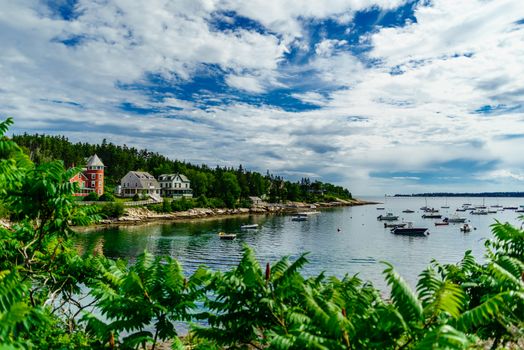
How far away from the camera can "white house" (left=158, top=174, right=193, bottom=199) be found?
151 meters

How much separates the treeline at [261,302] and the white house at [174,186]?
142 m

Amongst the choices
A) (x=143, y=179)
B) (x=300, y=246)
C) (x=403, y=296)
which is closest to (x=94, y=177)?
(x=143, y=179)

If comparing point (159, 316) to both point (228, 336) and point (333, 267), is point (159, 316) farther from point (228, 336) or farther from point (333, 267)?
point (333, 267)

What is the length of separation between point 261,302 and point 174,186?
490ft

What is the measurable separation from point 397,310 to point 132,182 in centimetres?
14253

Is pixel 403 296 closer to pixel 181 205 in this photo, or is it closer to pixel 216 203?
pixel 181 205

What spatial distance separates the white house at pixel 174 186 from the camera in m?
151

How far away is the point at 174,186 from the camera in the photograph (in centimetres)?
15175

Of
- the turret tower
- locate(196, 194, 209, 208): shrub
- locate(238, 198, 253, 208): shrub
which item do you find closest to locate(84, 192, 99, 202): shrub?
the turret tower

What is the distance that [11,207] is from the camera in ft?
29.3

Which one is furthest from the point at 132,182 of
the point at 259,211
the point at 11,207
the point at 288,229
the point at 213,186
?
the point at 11,207

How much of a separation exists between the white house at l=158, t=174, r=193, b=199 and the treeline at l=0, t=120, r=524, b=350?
14211 centimetres

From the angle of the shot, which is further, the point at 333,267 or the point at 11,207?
the point at 333,267

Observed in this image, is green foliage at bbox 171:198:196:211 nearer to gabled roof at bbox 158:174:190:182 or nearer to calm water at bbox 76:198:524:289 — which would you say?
calm water at bbox 76:198:524:289
